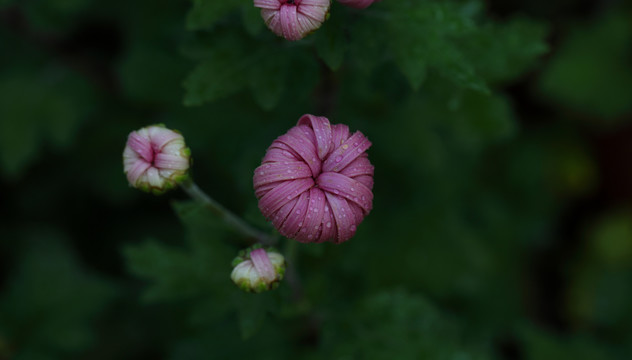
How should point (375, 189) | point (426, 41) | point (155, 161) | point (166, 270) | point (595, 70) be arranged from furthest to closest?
point (595, 70) → point (375, 189) → point (166, 270) → point (426, 41) → point (155, 161)

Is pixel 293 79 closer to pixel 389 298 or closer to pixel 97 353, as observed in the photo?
pixel 389 298

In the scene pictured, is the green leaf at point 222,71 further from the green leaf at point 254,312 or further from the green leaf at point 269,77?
the green leaf at point 254,312

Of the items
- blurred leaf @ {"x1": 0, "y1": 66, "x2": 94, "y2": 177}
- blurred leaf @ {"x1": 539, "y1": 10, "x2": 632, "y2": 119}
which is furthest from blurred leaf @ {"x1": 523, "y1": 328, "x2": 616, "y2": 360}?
blurred leaf @ {"x1": 0, "y1": 66, "x2": 94, "y2": 177}

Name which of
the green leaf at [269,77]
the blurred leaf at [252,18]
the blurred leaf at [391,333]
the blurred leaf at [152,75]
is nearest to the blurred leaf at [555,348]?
the blurred leaf at [391,333]

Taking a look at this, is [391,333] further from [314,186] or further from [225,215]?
[314,186]

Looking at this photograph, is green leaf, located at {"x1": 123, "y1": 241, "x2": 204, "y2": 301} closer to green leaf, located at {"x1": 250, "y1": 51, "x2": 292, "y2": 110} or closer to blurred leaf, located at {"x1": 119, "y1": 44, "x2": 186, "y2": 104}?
green leaf, located at {"x1": 250, "y1": 51, "x2": 292, "y2": 110}

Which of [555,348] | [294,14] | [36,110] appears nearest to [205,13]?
[294,14]

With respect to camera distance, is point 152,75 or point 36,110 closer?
point 152,75
